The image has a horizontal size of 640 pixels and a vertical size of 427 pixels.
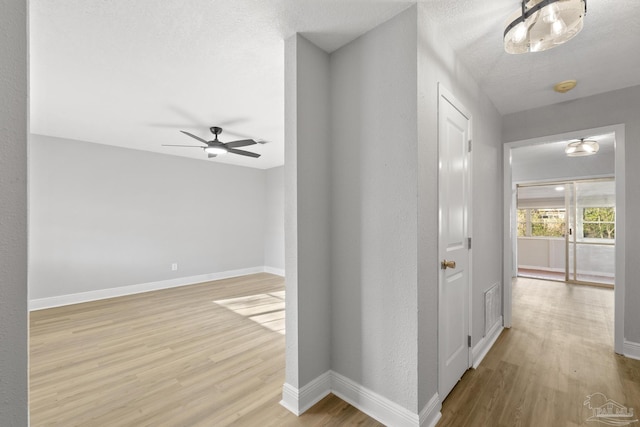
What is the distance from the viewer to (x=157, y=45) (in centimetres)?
206

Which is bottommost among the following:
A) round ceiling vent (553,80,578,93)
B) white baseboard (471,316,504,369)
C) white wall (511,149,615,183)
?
white baseboard (471,316,504,369)

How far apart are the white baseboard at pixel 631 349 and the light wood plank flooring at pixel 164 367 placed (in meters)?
2.58

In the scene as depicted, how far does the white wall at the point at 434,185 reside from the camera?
5.50ft

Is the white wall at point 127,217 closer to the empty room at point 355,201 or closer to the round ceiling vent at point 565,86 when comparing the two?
the empty room at point 355,201

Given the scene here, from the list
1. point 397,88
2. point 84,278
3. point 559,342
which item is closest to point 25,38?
point 397,88

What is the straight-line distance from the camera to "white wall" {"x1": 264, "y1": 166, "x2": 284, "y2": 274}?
6.47 m

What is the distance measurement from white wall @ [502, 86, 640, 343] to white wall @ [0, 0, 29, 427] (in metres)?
4.08

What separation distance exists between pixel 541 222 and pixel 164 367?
8.23 m

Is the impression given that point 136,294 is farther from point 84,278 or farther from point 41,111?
point 41,111

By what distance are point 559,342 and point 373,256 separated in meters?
2.52

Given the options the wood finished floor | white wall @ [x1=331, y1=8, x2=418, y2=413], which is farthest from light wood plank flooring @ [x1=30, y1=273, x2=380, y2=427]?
white wall @ [x1=331, y1=8, x2=418, y2=413]

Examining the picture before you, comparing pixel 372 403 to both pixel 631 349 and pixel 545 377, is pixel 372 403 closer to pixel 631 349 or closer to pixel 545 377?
pixel 545 377

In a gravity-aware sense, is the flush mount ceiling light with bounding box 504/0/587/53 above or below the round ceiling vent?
below

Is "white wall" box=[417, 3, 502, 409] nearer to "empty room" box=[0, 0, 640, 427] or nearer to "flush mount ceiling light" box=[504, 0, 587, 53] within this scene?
"empty room" box=[0, 0, 640, 427]
